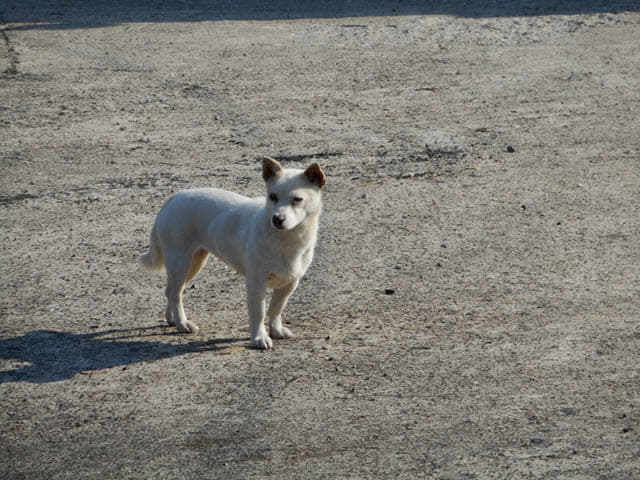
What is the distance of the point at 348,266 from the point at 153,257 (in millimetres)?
1746

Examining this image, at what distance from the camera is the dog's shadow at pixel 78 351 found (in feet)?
18.1

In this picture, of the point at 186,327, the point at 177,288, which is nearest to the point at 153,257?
the point at 177,288

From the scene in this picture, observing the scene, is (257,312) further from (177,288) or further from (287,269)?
(177,288)

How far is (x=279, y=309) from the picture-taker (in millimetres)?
5898

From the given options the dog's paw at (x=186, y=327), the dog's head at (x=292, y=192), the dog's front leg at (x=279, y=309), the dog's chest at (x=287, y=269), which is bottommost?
the dog's paw at (x=186, y=327)

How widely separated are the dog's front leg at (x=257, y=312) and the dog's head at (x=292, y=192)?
19.9 inches

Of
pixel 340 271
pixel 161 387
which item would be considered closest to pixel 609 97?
pixel 340 271

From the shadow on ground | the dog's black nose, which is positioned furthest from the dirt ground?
the shadow on ground

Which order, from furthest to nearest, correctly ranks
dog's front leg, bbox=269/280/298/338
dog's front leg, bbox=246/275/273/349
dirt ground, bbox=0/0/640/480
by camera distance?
1. dog's front leg, bbox=269/280/298/338
2. dog's front leg, bbox=246/275/273/349
3. dirt ground, bbox=0/0/640/480

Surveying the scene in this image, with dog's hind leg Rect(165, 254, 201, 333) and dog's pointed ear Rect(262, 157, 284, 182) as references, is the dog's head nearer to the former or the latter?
dog's pointed ear Rect(262, 157, 284, 182)

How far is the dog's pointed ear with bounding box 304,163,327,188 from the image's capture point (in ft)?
17.3

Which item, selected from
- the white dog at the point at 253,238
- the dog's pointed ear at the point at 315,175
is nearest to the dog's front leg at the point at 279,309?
the white dog at the point at 253,238

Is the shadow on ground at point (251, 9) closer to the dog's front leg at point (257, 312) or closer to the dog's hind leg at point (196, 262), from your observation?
the dog's hind leg at point (196, 262)

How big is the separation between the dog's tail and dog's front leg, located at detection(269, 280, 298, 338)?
96cm
